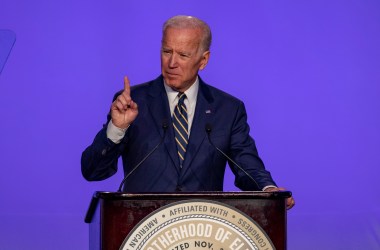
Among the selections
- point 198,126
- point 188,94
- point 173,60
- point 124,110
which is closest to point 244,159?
point 198,126

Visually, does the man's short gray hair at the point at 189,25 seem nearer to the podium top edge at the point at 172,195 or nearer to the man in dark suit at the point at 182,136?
the man in dark suit at the point at 182,136

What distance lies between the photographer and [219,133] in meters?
2.75

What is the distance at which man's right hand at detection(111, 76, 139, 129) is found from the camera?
234cm

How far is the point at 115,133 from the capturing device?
2.46 m

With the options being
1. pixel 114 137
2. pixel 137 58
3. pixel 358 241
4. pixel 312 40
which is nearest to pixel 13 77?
pixel 137 58

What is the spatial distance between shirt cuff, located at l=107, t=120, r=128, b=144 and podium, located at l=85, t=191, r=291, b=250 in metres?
0.36

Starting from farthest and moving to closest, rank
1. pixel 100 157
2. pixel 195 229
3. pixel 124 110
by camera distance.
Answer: pixel 100 157, pixel 124 110, pixel 195 229

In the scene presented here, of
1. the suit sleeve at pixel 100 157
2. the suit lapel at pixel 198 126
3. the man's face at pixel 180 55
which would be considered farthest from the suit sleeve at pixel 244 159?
the suit sleeve at pixel 100 157

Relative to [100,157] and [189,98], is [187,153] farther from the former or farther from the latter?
[100,157]

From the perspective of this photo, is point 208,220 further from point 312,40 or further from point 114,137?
point 312,40

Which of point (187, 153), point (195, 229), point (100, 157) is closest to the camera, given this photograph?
point (195, 229)

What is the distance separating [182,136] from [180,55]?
0.83ft

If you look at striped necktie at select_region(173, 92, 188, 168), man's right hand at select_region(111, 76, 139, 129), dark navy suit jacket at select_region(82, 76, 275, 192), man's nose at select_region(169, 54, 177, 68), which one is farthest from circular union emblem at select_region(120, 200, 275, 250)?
man's nose at select_region(169, 54, 177, 68)

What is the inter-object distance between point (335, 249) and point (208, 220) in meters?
2.41
